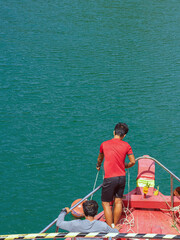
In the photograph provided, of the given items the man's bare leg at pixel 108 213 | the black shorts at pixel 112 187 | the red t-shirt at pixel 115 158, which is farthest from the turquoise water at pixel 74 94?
the red t-shirt at pixel 115 158

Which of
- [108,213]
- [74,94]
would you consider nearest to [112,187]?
[108,213]

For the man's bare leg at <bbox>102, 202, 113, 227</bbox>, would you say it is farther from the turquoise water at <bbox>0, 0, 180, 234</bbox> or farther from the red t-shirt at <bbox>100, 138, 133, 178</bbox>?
the turquoise water at <bbox>0, 0, 180, 234</bbox>

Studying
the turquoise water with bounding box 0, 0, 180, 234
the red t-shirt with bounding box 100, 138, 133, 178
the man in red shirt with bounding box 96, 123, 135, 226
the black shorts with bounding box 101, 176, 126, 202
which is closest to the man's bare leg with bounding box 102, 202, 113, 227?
the man in red shirt with bounding box 96, 123, 135, 226

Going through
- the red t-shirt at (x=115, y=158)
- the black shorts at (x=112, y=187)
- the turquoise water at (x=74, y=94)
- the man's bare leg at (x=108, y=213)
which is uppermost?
the turquoise water at (x=74, y=94)

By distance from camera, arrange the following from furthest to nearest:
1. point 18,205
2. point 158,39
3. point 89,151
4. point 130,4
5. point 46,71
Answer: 1. point 130,4
2. point 158,39
3. point 46,71
4. point 89,151
5. point 18,205

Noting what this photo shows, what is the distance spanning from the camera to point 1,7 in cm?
3550

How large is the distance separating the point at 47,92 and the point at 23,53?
245 inches

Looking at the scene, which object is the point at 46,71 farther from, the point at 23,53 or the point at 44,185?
the point at 44,185

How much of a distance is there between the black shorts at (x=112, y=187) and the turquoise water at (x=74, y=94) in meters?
6.36

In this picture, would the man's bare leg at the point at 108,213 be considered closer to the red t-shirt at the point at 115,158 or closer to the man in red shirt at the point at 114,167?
the man in red shirt at the point at 114,167

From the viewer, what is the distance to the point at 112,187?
22.7 feet

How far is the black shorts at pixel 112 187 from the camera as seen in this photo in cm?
686

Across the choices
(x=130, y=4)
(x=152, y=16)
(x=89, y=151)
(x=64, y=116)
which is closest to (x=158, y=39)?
(x=152, y=16)

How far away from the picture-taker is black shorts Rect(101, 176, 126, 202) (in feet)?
22.5
